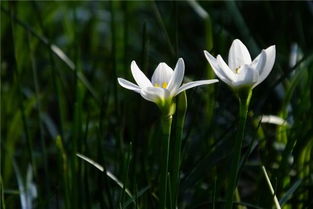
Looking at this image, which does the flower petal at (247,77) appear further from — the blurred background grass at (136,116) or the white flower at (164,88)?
the blurred background grass at (136,116)

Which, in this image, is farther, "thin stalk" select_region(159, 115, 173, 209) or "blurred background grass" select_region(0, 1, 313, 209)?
"blurred background grass" select_region(0, 1, 313, 209)

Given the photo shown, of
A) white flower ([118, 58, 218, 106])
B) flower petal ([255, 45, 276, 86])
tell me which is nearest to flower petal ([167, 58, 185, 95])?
white flower ([118, 58, 218, 106])

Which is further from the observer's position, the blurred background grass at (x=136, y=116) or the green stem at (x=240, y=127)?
the blurred background grass at (x=136, y=116)

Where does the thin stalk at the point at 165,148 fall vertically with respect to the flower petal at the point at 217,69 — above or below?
below

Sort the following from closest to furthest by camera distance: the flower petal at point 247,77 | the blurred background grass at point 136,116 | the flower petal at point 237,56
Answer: the flower petal at point 247,77 < the flower petal at point 237,56 < the blurred background grass at point 136,116

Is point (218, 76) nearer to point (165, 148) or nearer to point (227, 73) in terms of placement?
point (227, 73)

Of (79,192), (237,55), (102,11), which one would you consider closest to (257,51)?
(79,192)

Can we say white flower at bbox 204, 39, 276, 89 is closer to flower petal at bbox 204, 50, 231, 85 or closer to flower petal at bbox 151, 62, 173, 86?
flower petal at bbox 204, 50, 231, 85

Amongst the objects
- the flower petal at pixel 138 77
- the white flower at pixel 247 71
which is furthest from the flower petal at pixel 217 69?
the flower petal at pixel 138 77
